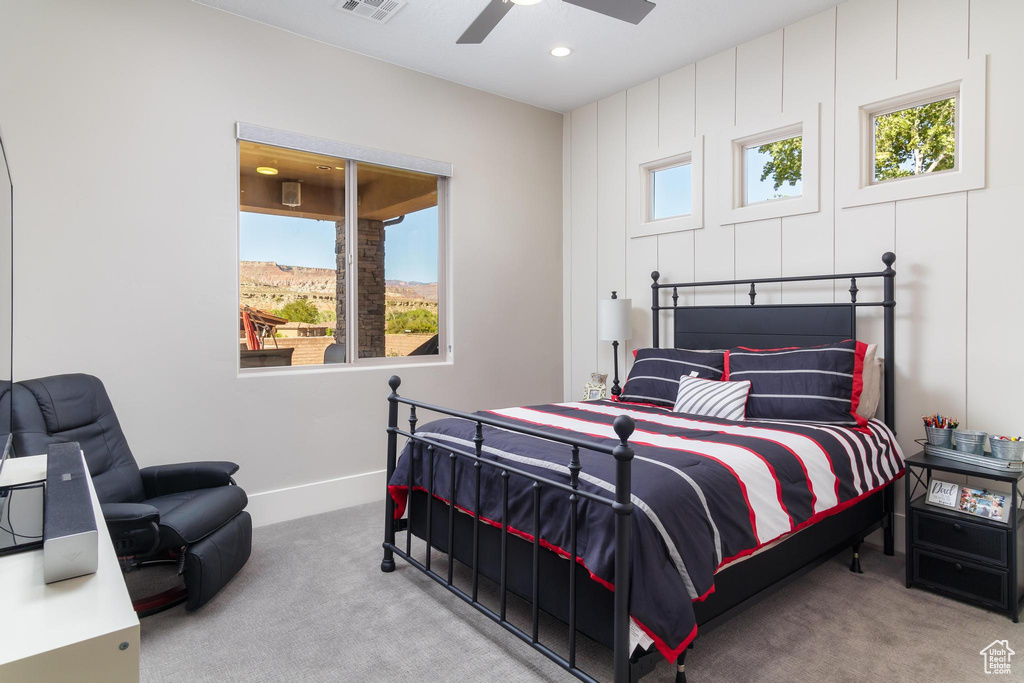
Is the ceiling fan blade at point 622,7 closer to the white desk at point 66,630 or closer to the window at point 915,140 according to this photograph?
the window at point 915,140

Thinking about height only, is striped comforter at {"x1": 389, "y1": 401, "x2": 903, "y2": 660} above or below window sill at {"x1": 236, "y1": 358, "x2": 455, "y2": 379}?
below

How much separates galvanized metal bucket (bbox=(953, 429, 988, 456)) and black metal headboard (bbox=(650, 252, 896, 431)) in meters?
0.40

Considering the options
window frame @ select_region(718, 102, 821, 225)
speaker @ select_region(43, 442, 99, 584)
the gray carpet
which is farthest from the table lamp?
speaker @ select_region(43, 442, 99, 584)

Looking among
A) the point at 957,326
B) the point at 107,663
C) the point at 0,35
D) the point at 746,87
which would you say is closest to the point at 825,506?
the point at 957,326

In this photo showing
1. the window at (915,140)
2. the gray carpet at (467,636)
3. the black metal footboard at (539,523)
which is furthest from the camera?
the window at (915,140)

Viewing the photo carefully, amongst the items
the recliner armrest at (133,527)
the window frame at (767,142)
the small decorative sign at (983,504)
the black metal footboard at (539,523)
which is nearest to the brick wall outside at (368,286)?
the black metal footboard at (539,523)

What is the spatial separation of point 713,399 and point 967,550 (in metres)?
1.18

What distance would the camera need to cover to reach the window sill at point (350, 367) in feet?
11.1

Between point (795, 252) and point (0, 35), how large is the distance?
4.09m

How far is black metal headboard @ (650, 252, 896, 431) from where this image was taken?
2.95m

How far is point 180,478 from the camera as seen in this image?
267 centimetres

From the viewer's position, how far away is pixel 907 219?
292 cm

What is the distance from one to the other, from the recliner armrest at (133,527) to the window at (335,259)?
1.38 m

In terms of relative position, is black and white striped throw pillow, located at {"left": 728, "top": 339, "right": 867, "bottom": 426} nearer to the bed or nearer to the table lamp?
the bed
